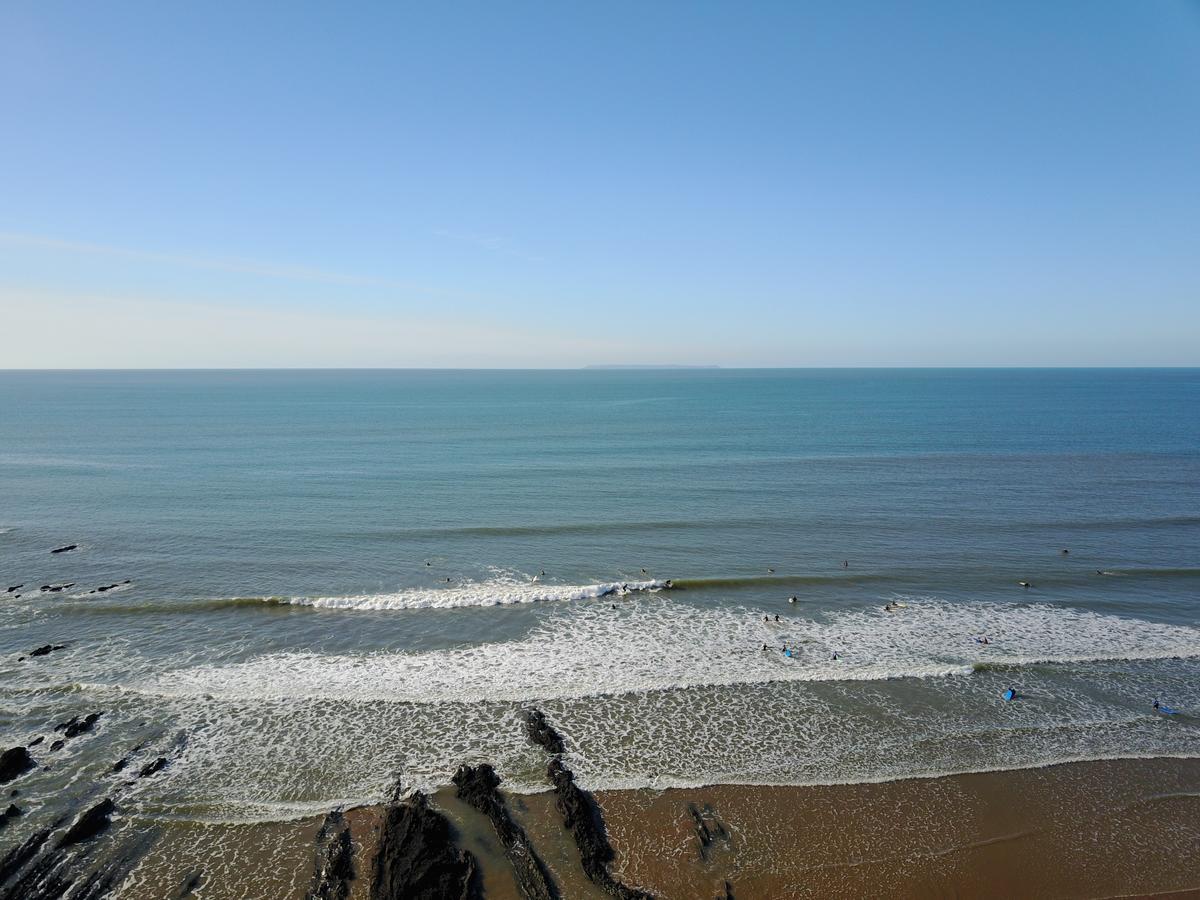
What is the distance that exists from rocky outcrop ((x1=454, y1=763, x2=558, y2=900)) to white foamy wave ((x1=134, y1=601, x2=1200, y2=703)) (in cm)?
457

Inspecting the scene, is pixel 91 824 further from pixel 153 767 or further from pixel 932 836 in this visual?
pixel 932 836

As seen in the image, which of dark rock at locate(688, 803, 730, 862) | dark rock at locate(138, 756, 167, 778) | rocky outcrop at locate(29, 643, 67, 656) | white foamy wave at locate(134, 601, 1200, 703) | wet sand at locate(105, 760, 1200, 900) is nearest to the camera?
wet sand at locate(105, 760, 1200, 900)

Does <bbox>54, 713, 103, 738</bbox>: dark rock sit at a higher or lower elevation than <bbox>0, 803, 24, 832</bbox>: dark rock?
higher

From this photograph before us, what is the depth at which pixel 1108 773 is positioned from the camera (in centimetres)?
1916

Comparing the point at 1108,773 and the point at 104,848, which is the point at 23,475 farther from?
the point at 1108,773

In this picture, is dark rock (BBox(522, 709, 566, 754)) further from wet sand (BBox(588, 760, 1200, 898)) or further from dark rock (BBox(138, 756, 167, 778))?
dark rock (BBox(138, 756, 167, 778))

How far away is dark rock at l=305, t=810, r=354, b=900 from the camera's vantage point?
14.7 m

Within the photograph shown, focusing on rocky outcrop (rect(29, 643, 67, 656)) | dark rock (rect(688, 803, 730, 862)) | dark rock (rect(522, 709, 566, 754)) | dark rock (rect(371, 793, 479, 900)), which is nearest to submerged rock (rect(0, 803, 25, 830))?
dark rock (rect(371, 793, 479, 900))

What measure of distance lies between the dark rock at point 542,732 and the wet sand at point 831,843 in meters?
2.13

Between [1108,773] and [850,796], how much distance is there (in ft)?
27.7

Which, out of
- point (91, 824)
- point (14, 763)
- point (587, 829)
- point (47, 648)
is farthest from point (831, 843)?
point (47, 648)

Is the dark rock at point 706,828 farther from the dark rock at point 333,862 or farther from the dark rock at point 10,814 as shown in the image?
the dark rock at point 10,814

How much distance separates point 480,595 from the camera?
32062mm

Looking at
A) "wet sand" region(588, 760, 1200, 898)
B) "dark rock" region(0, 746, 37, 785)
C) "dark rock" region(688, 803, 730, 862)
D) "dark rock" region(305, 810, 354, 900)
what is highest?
"dark rock" region(0, 746, 37, 785)
